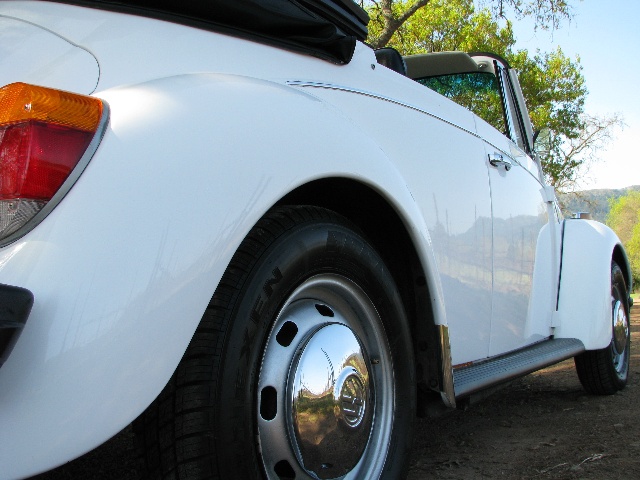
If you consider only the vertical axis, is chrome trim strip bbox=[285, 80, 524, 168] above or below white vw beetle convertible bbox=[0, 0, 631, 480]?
above

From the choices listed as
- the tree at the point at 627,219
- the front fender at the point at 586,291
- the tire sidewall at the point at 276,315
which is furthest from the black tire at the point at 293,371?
the tree at the point at 627,219

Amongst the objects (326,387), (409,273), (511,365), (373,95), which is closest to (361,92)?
(373,95)

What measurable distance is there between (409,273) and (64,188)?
1162 mm

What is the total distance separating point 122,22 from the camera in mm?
1586

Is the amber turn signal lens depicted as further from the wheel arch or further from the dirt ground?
the dirt ground

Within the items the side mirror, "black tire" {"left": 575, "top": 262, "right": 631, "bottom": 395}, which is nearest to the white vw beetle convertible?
"black tire" {"left": 575, "top": 262, "right": 631, "bottom": 395}

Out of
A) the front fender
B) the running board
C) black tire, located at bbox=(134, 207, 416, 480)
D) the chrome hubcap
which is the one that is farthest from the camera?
the front fender

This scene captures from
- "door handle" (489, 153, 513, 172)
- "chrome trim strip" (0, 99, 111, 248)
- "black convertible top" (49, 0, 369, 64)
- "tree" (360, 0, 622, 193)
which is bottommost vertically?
"chrome trim strip" (0, 99, 111, 248)

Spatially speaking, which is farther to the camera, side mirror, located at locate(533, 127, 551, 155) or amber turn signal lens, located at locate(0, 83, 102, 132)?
side mirror, located at locate(533, 127, 551, 155)

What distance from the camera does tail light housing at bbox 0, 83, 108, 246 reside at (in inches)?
46.0

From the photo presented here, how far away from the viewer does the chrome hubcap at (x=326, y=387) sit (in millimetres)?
1494

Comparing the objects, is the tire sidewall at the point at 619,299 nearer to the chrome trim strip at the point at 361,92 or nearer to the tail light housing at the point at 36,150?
the chrome trim strip at the point at 361,92

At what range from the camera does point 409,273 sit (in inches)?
81.4

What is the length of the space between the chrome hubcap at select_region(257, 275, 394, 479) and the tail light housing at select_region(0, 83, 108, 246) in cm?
55
